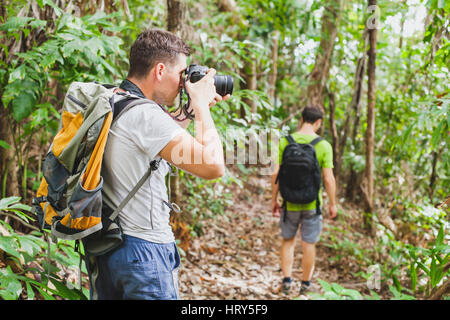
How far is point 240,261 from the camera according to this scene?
470 centimetres

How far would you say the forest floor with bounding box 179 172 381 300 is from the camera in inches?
154

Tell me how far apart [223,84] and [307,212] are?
7.55 ft

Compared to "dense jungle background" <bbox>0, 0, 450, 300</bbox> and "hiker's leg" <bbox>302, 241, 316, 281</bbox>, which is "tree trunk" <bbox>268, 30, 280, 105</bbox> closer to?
"dense jungle background" <bbox>0, 0, 450, 300</bbox>

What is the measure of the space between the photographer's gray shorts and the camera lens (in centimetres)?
227

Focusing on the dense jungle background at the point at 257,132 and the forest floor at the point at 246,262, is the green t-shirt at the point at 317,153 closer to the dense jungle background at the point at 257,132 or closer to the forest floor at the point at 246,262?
the dense jungle background at the point at 257,132

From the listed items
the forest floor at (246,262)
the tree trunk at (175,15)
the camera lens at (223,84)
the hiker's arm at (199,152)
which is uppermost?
the tree trunk at (175,15)

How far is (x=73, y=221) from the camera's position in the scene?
4.66 ft

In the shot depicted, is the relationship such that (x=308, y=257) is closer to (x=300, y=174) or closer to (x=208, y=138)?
(x=300, y=174)

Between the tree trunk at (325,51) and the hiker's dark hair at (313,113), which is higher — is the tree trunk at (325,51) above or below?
above

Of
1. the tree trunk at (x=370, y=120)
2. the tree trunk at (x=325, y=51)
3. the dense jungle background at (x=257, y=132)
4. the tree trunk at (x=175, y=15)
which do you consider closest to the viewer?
the dense jungle background at (x=257, y=132)

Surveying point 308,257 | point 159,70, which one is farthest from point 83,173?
point 308,257

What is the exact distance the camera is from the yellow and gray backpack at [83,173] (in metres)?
1.40

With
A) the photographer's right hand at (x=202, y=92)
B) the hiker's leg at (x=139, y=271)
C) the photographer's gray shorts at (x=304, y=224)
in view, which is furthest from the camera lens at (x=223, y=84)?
the photographer's gray shorts at (x=304, y=224)

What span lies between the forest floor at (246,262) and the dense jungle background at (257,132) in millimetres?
21
